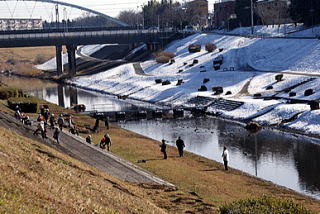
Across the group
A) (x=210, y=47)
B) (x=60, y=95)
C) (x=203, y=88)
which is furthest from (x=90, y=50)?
(x=203, y=88)

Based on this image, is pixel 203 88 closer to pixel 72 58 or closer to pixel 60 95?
pixel 60 95

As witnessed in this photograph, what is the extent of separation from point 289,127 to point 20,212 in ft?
121

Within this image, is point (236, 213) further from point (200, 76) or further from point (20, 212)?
point (200, 76)

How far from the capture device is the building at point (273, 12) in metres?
109

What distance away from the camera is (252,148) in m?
40.9

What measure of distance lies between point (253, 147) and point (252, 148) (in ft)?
1.12

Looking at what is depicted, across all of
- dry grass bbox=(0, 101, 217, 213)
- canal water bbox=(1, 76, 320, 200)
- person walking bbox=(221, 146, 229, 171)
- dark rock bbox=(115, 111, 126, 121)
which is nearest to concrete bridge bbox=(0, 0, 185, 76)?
dark rock bbox=(115, 111, 126, 121)

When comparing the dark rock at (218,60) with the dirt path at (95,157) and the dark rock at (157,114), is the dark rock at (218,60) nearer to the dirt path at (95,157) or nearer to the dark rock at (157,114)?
the dark rock at (157,114)

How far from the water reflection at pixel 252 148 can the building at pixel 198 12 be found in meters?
96.1

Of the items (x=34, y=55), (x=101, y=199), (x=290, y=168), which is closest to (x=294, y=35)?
(x=290, y=168)

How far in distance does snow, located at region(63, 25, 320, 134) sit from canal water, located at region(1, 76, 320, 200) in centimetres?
358

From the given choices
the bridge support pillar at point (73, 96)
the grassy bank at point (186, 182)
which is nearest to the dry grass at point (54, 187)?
the grassy bank at point (186, 182)

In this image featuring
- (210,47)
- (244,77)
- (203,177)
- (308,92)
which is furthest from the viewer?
(210,47)

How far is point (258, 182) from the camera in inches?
1195
